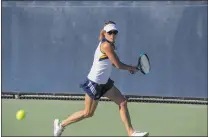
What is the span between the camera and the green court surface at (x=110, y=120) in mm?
6910

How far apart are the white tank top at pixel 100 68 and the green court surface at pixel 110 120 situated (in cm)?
152

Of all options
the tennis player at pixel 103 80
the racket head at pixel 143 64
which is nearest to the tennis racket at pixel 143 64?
the racket head at pixel 143 64

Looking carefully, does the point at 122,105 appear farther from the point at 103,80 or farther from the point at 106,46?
the point at 106,46

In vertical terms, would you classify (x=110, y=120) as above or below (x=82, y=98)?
below

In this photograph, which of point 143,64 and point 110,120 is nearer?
point 143,64

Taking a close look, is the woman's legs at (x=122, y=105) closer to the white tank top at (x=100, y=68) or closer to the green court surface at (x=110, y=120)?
the white tank top at (x=100, y=68)

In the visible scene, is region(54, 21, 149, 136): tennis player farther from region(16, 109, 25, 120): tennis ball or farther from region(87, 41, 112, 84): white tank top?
region(16, 109, 25, 120): tennis ball

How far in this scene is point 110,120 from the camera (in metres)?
7.07

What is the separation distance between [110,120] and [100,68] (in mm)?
1722

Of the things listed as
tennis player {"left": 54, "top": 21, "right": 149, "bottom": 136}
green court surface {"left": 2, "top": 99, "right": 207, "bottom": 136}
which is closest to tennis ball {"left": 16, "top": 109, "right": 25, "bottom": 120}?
green court surface {"left": 2, "top": 99, "right": 207, "bottom": 136}

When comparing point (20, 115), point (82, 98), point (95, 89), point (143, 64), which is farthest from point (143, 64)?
point (82, 98)

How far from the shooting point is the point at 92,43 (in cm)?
744

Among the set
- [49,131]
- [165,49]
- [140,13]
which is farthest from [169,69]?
[49,131]

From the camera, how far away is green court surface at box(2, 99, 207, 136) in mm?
A: 6910
